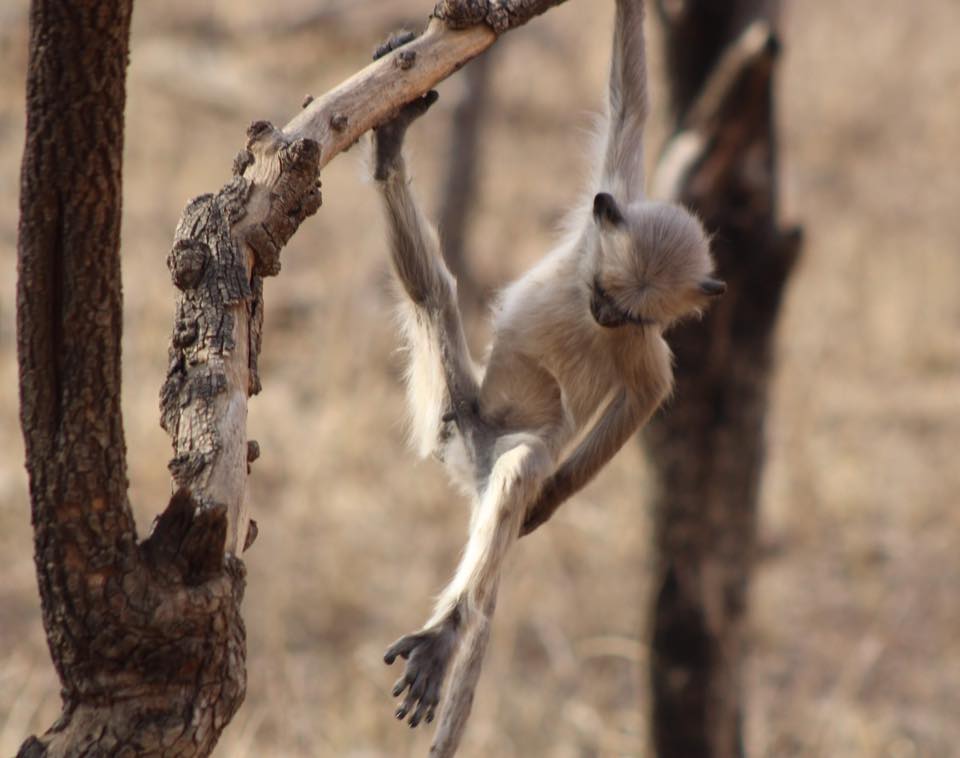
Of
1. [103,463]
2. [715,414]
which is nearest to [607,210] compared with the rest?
[103,463]

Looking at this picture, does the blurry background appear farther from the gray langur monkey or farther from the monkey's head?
the monkey's head

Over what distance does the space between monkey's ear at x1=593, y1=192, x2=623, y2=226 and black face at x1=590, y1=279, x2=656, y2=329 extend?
17 centimetres

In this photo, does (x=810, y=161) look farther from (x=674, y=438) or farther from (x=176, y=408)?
(x=176, y=408)

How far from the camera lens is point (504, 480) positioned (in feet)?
11.0

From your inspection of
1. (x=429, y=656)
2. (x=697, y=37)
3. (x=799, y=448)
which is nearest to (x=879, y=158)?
(x=799, y=448)

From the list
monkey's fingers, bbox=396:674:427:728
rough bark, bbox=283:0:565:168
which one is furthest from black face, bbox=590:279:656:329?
monkey's fingers, bbox=396:674:427:728

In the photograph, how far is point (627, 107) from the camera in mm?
3969

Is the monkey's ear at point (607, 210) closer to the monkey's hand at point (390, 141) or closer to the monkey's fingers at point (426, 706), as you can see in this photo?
the monkey's hand at point (390, 141)

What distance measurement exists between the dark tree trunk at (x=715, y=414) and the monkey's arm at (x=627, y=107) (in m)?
1.37

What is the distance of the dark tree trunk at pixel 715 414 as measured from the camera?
552cm

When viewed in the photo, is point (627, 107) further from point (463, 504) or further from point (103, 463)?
point (463, 504)

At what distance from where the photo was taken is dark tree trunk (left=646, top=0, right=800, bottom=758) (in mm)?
5516

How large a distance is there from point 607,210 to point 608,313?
29 cm

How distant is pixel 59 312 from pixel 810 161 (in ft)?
50.5
